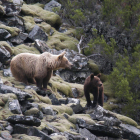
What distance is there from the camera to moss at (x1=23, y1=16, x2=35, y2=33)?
19.7m

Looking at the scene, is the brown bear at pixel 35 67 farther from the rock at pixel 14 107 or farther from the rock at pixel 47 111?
the rock at pixel 14 107

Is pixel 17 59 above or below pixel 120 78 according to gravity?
above

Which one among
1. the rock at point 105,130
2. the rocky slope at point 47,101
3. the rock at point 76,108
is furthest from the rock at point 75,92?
the rock at point 105,130

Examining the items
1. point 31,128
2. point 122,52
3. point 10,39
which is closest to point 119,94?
point 122,52

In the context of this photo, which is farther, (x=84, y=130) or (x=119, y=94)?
(x=119, y=94)

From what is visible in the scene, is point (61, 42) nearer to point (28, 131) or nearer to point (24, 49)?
point (24, 49)

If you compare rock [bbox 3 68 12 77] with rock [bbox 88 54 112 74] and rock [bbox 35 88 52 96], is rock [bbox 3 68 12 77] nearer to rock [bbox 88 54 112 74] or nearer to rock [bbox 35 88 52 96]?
rock [bbox 35 88 52 96]

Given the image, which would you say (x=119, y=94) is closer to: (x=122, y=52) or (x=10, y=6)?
(x=122, y=52)

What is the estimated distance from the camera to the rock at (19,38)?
680 inches

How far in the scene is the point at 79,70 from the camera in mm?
19312

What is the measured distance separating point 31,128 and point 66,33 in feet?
56.9

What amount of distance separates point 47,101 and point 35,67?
1.82 metres

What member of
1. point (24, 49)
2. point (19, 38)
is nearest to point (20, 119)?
point (24, 49)

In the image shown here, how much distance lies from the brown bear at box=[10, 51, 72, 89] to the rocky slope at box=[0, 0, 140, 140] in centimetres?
40
